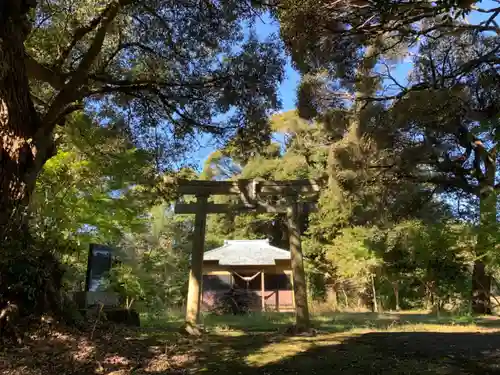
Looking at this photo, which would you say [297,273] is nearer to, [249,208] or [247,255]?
[249,208]

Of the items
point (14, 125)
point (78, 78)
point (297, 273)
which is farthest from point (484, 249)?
point (14, 125)

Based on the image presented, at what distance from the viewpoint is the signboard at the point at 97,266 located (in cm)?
959

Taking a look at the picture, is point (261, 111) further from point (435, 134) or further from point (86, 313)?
point (435, 134)

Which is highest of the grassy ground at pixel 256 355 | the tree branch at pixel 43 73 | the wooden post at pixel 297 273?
the tree branch at pixel 43 73

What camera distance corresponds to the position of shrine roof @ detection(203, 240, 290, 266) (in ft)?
67.9

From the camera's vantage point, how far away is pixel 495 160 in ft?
48.0

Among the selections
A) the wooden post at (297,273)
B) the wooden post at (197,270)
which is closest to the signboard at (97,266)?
the wooden post at (197,270)

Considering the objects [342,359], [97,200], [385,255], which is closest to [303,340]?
[342,359]

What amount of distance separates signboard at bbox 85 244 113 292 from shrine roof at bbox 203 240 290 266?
989cm

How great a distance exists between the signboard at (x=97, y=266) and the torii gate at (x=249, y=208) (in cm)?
209

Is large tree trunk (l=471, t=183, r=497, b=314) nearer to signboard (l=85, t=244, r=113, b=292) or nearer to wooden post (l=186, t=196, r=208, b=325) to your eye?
wooden post (l=186, t=196, r=208, b=325)

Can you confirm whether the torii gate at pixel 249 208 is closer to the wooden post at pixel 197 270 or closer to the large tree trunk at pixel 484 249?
the wooden post at pixel 197 270

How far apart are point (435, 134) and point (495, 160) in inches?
143

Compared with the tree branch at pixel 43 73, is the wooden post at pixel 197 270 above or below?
below
